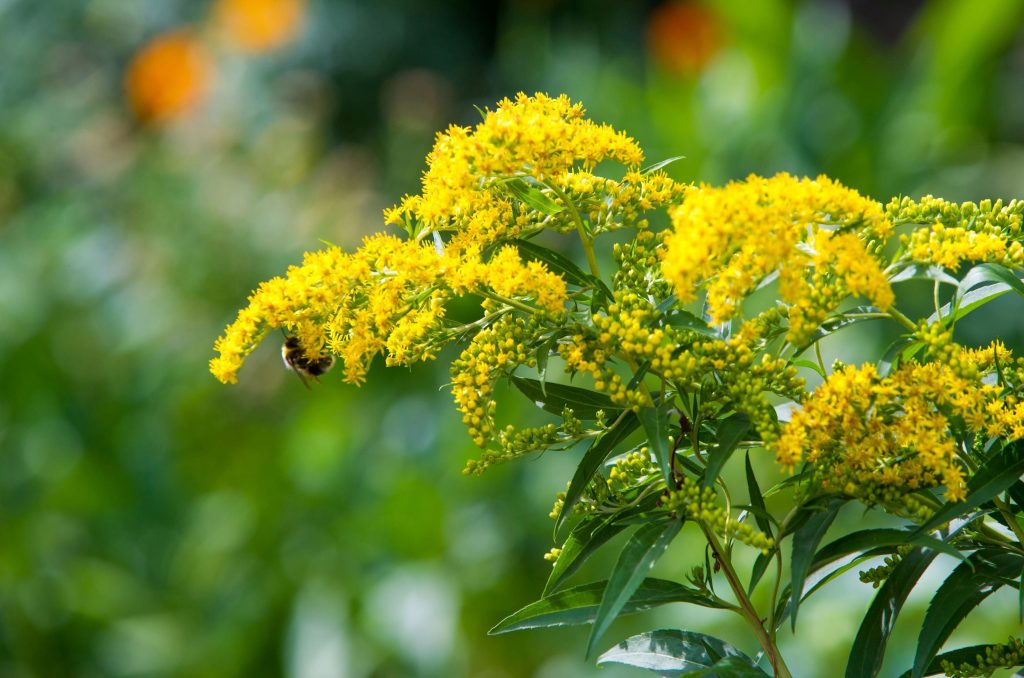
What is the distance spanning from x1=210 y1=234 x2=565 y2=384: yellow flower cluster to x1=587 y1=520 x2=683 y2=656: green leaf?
30 centimetres

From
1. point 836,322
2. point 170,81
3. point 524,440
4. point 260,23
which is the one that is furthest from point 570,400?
point 260,23

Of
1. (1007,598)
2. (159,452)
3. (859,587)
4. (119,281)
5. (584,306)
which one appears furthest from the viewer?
(119,281)

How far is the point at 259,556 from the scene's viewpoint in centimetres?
461

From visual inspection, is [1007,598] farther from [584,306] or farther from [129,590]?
[129,590]

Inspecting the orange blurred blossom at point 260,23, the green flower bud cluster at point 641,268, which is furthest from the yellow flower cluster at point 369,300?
the orange blurred blossom at point 260,23

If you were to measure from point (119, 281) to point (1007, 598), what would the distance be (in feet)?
16.5

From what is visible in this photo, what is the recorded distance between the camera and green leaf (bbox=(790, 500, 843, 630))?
1.13 m

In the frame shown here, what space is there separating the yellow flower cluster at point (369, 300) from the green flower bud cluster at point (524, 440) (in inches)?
5.4

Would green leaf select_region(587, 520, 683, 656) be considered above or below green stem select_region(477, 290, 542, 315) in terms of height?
below

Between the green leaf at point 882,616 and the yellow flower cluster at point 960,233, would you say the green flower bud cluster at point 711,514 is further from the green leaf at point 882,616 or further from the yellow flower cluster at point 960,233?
the yellow flower cluster at point 960,233

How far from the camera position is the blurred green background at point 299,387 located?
4.34 m

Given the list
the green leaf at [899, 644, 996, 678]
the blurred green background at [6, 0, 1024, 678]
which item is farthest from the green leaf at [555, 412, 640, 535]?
the blurred green background at [6, 0, 1024, 678]

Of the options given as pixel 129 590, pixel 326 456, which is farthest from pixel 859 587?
pixel 129 590

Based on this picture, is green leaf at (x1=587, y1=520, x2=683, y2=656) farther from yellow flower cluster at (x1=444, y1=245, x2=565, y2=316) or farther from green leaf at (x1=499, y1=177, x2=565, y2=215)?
green leaf at (x1=499, y1=177, x2=565, y2=215)
